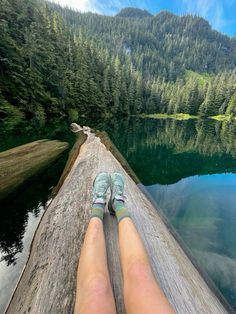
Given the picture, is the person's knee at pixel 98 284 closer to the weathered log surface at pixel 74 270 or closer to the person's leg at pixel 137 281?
the person's leg at pixel 137 281

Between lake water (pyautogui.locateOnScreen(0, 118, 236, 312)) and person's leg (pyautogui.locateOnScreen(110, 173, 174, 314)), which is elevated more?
person's leg (pyautogui.locateOnScreen(110, 173, 174, 314))

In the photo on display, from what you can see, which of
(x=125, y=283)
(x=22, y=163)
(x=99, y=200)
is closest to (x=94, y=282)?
(x=125, y=283)

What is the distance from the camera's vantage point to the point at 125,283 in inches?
66.8

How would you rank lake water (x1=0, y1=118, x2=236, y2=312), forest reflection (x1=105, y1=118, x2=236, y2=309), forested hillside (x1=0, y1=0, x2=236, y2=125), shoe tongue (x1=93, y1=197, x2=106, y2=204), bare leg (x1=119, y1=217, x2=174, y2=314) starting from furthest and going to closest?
1. forested hillside (x1=0, y1=0, x2=236, y2=125)
2. forest reflection (x1=105, y1=118, x2=236, y2=309)
3. lake water (x1=0, y1=118, x2=236, y2=312)
4. shoe tongue (x1=93, y1=197, x2=106, y2=204)
5. bare leg (x1=119, y1=217, x2=174, y2=314)

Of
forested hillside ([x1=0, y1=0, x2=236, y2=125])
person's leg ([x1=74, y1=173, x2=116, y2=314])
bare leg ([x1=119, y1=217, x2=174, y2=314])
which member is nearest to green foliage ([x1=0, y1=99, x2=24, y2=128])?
forested hillside ([x1=0, y1=0, x2=236, y2=125])

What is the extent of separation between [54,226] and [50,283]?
1405 mm

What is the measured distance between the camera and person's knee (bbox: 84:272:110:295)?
1.57m

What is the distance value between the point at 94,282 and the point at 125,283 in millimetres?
262

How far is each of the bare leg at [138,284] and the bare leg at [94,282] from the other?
0.15 m

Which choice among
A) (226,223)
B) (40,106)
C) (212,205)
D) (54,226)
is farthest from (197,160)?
(40,106)

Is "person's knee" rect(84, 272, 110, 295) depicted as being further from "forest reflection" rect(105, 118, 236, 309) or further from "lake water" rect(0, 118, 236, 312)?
"forest reflection" rect(105, 118, 236, 309)

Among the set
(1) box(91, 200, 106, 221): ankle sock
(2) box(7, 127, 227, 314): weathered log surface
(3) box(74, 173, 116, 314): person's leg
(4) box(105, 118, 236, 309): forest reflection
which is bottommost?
(4) box(105, 118, 236, 309): forest reflection

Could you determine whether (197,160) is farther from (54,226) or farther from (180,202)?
(54,226)

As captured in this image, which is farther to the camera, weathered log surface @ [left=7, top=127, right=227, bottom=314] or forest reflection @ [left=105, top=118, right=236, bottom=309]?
forest reflection @ [left=105, top=118, right=236, bottom=309]
